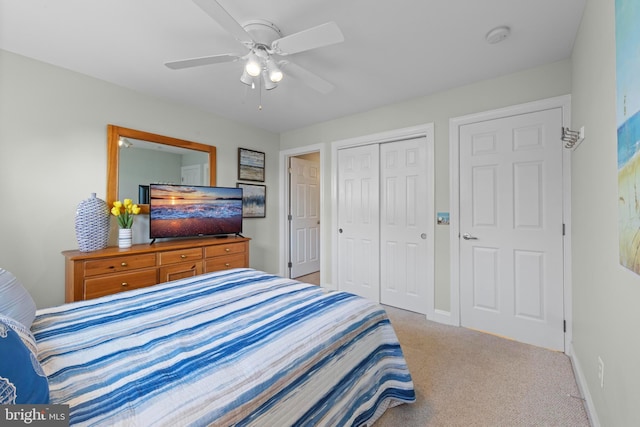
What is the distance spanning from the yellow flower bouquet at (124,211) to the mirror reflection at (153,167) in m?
0.15

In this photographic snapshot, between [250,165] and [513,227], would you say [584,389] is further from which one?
[250,165]

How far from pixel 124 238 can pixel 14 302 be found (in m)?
1.66

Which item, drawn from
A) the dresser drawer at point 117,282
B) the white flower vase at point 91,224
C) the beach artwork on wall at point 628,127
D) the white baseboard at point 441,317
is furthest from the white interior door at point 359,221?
the white flower vase at point 91,224

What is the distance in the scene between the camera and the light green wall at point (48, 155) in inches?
85.5

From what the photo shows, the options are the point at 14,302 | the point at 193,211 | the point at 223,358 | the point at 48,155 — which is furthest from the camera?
the point at 193,211

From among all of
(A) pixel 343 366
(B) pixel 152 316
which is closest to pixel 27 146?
(B) pixel 152 316

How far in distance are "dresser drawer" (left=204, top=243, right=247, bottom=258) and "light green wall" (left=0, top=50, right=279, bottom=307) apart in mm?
782

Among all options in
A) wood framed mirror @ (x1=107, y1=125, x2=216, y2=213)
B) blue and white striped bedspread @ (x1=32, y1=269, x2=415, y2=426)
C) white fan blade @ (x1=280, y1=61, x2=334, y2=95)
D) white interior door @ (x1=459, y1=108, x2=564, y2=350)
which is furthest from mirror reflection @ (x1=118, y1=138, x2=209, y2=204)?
white interior door @ (x1=459, y1=108, x2=564, y2=350)

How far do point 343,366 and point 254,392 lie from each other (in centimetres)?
51

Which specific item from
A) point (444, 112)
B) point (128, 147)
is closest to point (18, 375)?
point (128, 147)

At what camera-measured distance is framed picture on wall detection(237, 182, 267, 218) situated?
3.92 m

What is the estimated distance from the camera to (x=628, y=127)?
978 millimetres

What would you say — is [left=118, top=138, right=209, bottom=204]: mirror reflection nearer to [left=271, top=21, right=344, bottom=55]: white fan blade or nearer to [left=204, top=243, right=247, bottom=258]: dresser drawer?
[left=204, top=243, right=247, bottom=258]: dresser drawer

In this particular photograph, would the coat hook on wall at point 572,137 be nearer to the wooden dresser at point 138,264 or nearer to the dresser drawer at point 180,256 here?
the wooden dresser at point 138,264
